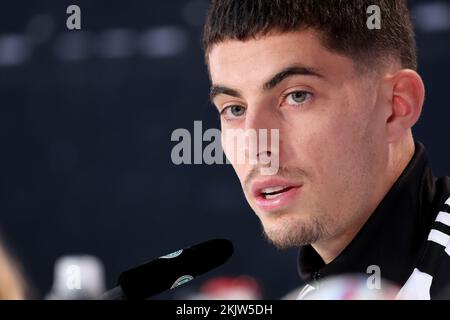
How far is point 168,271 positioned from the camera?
112 cm

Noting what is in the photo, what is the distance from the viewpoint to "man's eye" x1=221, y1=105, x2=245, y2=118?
1.44 metres

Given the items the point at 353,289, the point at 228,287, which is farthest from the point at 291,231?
the point at 228,287

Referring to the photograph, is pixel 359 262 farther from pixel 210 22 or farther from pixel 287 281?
pixel 287 281

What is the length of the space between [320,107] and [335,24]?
0.60 ft

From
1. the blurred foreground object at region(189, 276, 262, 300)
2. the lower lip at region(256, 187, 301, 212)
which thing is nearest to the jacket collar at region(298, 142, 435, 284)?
the lower lip at region(256, 187, 301, 212)

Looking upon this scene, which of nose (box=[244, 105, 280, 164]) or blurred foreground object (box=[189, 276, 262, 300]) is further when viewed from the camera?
blurred foreground object (box=[189, 276, 262, 300])

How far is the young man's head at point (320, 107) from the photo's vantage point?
1333 mm

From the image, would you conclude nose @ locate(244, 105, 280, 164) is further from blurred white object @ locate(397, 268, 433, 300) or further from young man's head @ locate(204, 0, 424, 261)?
blurred white object @ locate(397, 268, 433, 300)

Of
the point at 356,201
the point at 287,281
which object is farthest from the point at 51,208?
the point at 356,201

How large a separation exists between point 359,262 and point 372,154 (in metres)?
0.22

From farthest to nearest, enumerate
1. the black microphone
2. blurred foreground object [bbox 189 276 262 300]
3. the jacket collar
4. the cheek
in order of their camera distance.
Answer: blurred foreground object [bbox 189 276 262 300]
the cheek
the jacket collar
the black microphone

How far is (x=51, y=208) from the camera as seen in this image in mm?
3170

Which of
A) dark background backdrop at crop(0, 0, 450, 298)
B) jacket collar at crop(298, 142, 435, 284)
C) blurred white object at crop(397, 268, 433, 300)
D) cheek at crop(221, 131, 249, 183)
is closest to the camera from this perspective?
blurred white object at crop(397, 268, 433, 300)

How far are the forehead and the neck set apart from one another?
0.19 meters
